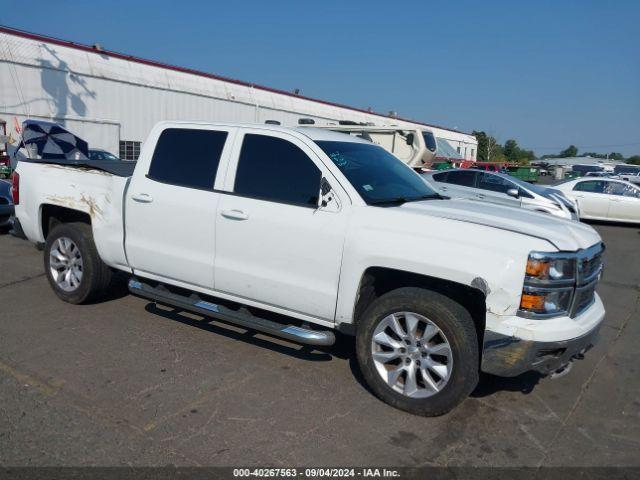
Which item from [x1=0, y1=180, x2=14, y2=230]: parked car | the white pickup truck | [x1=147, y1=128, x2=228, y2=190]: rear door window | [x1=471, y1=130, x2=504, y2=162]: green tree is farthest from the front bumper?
[x1=471, y1=130, x2=504, y2=162]: green tree

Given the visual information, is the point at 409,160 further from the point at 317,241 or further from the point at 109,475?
the point at 109,475

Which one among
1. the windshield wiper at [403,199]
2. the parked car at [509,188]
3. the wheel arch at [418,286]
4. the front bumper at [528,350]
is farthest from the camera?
the parked car at [509,188]

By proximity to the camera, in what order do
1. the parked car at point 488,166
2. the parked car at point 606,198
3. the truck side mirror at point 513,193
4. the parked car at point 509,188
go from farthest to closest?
the parked car at point 488,166
the parked car at point 606,198
the parked car at point 509,188
the truck side mirror at point 513,193

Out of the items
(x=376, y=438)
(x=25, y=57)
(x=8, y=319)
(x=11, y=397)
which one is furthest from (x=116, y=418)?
(x=25, y=57)

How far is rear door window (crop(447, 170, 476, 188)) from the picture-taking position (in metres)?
13.6

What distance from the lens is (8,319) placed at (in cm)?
503

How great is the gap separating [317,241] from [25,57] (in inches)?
729

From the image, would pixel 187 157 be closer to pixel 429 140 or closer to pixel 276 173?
pixel 276 173

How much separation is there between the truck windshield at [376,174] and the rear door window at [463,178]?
9.15 m

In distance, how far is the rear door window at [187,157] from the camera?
451cm

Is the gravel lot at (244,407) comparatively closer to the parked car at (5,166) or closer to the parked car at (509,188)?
the parked car at (509,188)

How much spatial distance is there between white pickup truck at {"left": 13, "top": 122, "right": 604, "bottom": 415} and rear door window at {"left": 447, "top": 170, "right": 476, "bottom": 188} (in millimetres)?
9215

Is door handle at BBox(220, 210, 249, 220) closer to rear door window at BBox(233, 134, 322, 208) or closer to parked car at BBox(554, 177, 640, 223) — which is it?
rear door window at BBox(233, 134, 322, 208)

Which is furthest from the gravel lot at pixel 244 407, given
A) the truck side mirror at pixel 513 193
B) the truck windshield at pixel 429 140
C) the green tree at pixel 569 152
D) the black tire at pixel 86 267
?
the green tree at pixel 569 152
